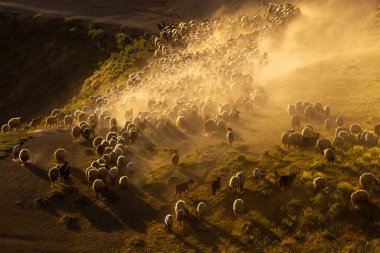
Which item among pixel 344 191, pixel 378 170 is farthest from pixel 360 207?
pixel 378 170

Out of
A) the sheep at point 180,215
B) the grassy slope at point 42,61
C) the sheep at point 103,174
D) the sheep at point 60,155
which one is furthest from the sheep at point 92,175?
the grassy slope at point 42,61

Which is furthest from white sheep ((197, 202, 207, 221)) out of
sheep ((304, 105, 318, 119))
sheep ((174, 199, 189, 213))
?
sheep ((304, 105, 318, 119))

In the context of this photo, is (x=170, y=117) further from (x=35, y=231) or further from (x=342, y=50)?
(x=342, y=50)

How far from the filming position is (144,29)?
6894 centimetres

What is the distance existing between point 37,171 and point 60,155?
1870 millimetres

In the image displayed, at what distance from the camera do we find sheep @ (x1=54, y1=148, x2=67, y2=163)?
31.9 meters

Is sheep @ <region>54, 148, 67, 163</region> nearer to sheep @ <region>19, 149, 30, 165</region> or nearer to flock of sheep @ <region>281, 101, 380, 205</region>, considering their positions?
sheep @ <region>19, 149, 30, 165</region>

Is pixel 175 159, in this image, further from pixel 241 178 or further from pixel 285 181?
pixel 285 181

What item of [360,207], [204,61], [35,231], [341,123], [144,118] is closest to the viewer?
[360,207]

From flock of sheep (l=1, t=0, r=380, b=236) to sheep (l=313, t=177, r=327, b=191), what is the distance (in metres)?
0.05

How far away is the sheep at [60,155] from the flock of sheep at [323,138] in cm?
1413

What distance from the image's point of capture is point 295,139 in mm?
29469

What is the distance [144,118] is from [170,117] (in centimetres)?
199

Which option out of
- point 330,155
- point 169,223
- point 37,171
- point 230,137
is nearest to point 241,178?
point 169,223
